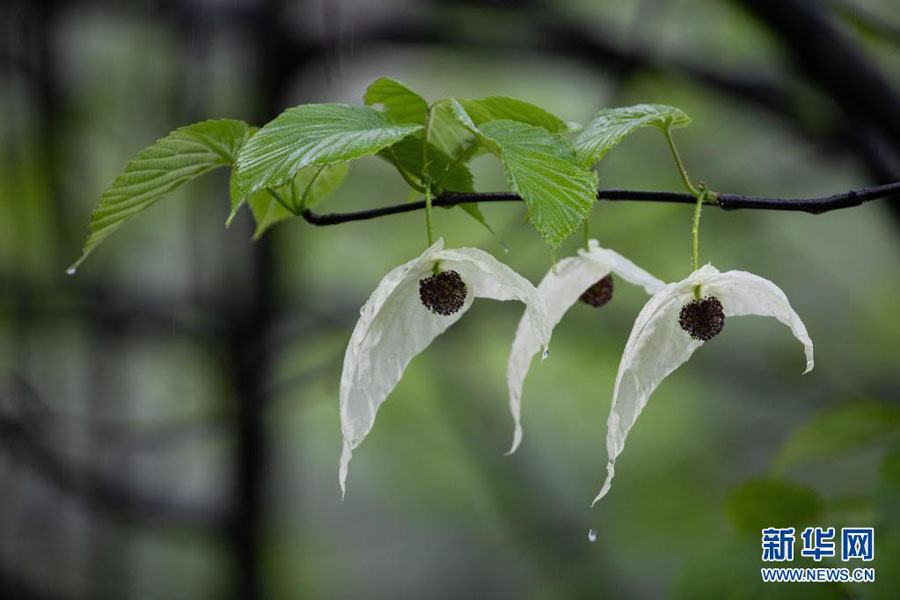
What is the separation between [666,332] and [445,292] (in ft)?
0.49

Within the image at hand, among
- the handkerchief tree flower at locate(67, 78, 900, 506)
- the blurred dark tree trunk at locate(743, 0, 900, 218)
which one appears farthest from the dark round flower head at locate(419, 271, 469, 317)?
the blurred dark tree trunk at locate(743, 0, 900, 218)

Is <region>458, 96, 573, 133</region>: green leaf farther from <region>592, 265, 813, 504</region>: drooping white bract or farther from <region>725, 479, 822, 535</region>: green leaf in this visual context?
<region>725, 479, 822, 535</region>: green leaf

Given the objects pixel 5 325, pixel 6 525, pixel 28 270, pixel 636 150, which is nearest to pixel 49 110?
pixel 28 270

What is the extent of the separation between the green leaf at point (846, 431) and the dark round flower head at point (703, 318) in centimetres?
45

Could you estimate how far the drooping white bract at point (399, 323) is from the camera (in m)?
0.49

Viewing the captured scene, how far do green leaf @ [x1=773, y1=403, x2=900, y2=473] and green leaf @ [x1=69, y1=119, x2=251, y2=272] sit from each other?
0.70 meters

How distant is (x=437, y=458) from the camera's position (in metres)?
3.56

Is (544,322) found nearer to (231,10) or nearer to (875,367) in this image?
(231,10)

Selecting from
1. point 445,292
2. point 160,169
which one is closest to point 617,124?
point 445,292

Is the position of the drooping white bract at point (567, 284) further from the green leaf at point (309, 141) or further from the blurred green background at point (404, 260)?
the blurred green background at point (404, 260)

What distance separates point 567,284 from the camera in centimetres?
62

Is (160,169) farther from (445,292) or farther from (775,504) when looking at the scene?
(775,504)

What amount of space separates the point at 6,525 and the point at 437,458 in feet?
6.13

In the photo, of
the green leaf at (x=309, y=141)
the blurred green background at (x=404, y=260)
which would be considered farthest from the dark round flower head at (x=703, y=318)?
the blurred green background at (x=404, y=260)
